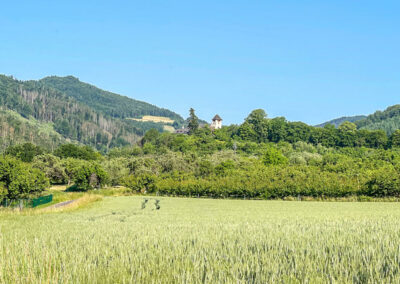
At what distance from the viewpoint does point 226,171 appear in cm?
9256

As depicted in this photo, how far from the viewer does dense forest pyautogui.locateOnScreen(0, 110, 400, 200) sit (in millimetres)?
63875

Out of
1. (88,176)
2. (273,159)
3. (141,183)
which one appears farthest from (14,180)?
(273,159)

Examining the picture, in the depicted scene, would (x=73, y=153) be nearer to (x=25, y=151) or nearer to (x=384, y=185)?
(x=25, y=151)

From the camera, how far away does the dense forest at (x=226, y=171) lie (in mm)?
63875

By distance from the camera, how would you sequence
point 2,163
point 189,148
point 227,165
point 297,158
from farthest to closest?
point 189,148
point 297,158
point 227,165
point 2,163

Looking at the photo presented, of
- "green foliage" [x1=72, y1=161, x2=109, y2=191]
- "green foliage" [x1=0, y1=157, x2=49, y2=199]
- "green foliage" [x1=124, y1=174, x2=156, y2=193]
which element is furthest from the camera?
"green foliage" [x1=72, y1=161, x2=109, y2=191]

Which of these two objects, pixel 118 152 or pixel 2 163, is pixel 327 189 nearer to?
pixel 2 163

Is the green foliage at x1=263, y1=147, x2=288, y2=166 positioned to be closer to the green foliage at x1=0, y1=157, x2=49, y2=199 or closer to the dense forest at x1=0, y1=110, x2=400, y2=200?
the dense forest at x1=0, y1=110, x2=400, y2=200

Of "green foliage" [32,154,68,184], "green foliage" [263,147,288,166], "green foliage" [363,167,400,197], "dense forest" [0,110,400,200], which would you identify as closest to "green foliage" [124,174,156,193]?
"dense forest" [0,110,400,200]

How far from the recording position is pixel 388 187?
2457 inches

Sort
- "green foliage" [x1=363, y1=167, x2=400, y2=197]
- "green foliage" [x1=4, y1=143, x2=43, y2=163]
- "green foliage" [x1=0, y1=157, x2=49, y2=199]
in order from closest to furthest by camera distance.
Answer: "green foliage" [x1=0, y1=157, x2=49, y2=199] → "green foliage" [x1=363, y1=167, x2=400, y2=197] → "green foliage" [x1=4, y1=143, x2=43, y2=163]

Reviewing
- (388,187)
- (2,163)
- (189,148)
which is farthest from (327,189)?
(189,148)

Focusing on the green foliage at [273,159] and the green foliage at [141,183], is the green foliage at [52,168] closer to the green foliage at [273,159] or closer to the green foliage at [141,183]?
the green foliage at [141,183]

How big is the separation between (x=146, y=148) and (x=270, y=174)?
9256 centimetres
